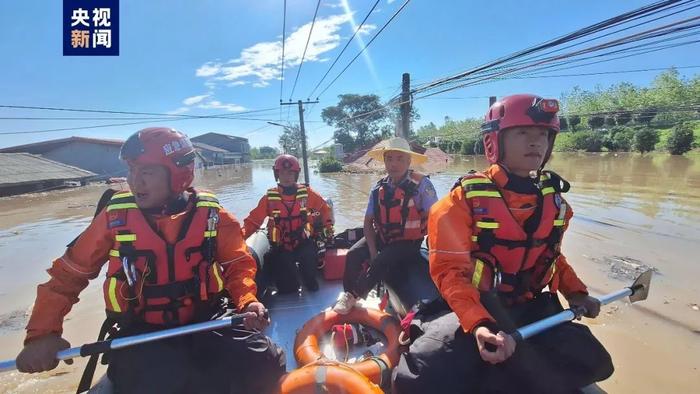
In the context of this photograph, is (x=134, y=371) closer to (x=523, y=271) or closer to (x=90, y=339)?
(x=523, y=271)

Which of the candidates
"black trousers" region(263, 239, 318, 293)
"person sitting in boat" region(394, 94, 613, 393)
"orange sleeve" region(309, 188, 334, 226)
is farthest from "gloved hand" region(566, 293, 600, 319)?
"orange sleeve" region(309, 188, 334, 226)

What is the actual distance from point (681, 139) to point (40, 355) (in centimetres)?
3585

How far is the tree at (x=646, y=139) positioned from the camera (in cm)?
2931

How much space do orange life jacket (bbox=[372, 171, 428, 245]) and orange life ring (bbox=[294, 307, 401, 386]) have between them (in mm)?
741

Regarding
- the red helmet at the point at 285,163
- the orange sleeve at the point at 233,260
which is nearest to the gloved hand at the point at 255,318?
the orange sleeve at the point at 233,260

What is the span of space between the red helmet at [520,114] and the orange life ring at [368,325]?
4.83 ft

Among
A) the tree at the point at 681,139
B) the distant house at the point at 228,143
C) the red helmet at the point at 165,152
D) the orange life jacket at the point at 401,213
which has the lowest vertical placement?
the orange life jacket at the point at 401,213

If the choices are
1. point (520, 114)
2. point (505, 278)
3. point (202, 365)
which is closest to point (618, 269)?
point (505, 278)

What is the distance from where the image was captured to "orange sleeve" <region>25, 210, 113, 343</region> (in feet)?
5.77

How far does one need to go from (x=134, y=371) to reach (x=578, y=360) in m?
2.00

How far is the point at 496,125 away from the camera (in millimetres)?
1851

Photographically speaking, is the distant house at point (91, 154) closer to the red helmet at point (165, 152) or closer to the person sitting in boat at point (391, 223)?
the person sitting in boat at point (391, 223)

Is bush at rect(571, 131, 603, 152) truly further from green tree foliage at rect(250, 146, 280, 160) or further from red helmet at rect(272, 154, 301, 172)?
green tree foliage at rect(250, 146, 280, 160)

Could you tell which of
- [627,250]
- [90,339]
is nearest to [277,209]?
[90,339]
